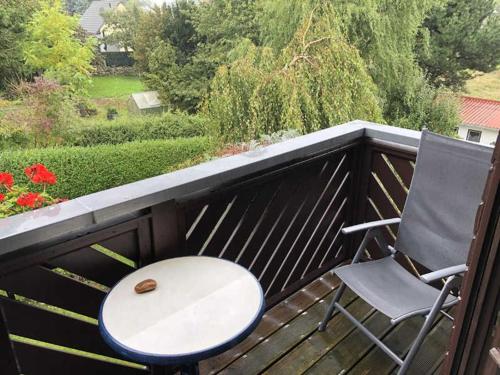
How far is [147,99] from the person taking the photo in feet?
57.7

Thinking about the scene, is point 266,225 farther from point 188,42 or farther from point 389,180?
point 188,42

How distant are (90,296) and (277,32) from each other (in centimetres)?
906

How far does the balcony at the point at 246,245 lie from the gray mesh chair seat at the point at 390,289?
0.32 meters

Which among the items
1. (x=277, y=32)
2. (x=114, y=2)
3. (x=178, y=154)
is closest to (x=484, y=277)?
(x=277, y=32)

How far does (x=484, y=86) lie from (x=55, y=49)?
16.9m

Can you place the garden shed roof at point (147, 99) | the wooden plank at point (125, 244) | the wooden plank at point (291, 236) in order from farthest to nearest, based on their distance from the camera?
the garden shed roof at point (147, 99) < the wooden plank at point (291, 236) < the wooden plank at point (125, 244)

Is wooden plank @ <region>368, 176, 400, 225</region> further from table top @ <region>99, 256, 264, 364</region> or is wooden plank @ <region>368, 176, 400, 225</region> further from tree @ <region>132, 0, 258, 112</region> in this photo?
tree @ <region>132, 0, 258, 112</region>

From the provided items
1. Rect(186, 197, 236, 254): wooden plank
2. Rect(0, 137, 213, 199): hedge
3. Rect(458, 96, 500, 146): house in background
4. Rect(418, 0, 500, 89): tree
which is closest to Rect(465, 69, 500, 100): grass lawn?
Rect(458, 96, 500, 146): house in background

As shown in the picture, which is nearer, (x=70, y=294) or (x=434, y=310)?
(x=70, y=294)

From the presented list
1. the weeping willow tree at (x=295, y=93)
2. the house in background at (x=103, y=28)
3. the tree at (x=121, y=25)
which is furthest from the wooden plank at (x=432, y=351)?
the house in background at (x=103, y=28)

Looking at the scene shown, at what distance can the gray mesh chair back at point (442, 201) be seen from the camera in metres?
1.59

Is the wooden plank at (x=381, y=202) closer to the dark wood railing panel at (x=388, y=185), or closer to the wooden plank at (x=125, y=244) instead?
the dark wood railing panel at (x=388, y=185)

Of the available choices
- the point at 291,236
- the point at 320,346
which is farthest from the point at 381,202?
the point at 320,346

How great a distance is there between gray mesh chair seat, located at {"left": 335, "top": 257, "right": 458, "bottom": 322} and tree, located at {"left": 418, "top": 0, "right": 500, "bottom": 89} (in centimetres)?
1410
